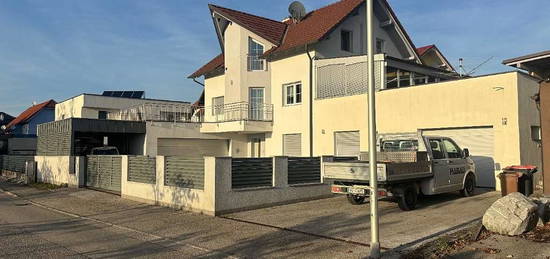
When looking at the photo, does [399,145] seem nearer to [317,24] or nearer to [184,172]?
[184,172]

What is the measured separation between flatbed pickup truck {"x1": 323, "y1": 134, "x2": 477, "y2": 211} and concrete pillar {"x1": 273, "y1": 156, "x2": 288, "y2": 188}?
6.31ft

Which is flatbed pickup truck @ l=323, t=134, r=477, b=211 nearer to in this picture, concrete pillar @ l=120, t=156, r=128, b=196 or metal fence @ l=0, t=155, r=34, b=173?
concrete pillar @ l=120, t=156, r=128, b=196

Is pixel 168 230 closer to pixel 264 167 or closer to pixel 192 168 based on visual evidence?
pixel 192 168

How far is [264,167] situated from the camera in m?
13.3

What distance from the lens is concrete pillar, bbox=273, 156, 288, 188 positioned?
44.2 ft

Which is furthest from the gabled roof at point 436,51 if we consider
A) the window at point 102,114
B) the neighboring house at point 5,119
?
the neighboring house at point 5,119

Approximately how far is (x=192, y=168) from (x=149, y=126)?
43.8 feet

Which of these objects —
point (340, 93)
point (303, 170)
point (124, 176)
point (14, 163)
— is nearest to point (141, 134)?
point (124, 176)

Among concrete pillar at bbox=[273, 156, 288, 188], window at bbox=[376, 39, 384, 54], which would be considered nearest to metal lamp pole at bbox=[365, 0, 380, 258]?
concrete pillar at bbox=[273, 156, 288, 188]

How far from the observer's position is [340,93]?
22078mm

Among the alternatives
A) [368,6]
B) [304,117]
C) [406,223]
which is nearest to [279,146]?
[304,117]

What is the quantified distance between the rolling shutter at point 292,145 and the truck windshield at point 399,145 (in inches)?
399

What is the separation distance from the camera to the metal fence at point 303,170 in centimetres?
1408

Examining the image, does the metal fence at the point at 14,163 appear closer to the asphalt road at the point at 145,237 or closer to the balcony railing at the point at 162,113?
the balcony railing at the point at 162,113
